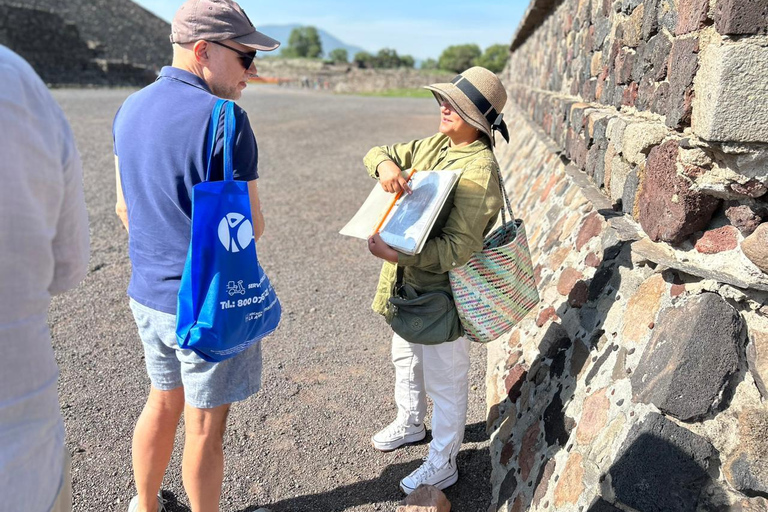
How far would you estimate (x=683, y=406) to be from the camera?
5.89 feet

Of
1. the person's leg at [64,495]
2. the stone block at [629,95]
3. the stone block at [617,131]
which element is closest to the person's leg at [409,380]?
the stone block at [617,131]

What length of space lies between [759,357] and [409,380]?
1.45 meters

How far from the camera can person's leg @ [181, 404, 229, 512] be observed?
2.01 metres

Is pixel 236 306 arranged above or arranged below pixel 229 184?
below

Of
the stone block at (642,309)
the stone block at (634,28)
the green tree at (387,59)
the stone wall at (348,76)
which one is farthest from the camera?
the green tree at (387,59)

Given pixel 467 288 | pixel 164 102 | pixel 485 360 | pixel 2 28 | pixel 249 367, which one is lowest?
Answer: pixel 485 360

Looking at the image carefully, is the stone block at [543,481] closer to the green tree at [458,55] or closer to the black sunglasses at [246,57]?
the black sunglasses at [246,57]

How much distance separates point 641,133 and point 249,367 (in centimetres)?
187

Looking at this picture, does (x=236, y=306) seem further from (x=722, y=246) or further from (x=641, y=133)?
(x=641, y=133)

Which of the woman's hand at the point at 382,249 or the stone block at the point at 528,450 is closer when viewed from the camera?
the woman's hand at the point at 382,249

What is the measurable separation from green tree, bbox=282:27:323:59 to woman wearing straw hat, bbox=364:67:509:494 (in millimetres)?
107495

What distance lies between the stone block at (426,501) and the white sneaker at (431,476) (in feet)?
0.35

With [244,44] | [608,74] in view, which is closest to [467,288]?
[244,44]

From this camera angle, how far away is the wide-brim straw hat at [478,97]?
7.35 feet
